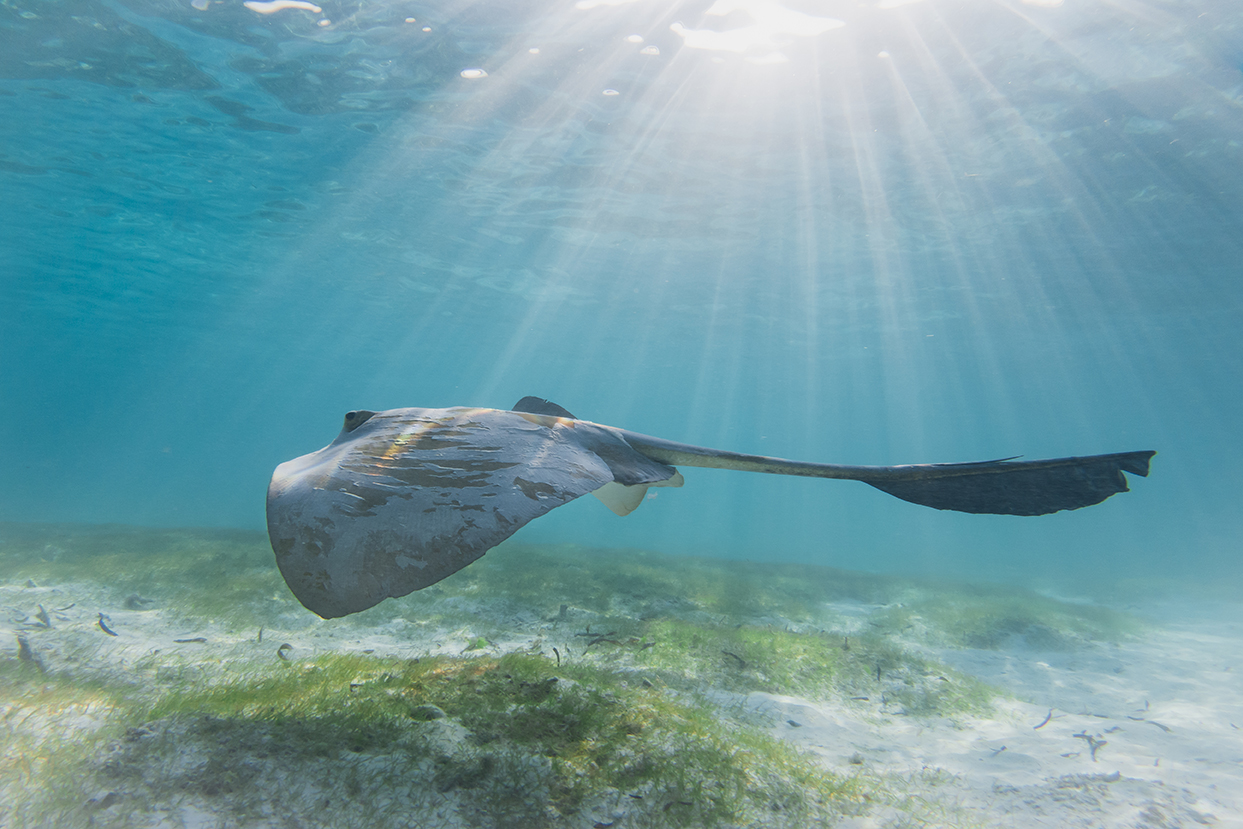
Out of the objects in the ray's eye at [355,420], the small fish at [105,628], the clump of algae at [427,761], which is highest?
the ray's eye at [355,420]

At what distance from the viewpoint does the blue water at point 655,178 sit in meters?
11.8

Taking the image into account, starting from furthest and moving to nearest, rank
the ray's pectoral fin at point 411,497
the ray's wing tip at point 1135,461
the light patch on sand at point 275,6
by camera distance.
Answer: the light patch on sand at point 275,6 < the ray's wing tip at point 1135,461 < the ray's pectoral fin at point 411,497

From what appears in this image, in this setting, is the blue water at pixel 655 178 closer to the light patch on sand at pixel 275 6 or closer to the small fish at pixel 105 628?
the light patch on sand at pixel 275 6

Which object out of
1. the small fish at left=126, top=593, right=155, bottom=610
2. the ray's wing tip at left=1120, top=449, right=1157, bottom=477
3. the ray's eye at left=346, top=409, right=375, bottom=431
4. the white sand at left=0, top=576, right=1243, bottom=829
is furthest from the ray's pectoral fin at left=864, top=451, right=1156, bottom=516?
the small fish at left=126, top=593, right=155, bottom=610

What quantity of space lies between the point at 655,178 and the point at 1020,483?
16910 millimetres

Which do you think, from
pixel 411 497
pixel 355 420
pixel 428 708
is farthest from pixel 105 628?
pixel 411 497

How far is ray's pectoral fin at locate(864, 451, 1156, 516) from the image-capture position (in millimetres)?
2678

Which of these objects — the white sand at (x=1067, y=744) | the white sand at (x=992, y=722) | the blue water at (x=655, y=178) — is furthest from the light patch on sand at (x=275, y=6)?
the white sand at (x=1067, y=744)

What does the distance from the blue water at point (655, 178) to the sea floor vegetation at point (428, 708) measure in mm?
12167

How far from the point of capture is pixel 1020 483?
9.34 feet

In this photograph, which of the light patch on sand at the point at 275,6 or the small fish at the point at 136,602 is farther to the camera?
the light patch on sand at the point at 275,6

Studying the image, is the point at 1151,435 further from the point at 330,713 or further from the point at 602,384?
the point at 330,713

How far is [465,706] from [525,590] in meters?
6.27

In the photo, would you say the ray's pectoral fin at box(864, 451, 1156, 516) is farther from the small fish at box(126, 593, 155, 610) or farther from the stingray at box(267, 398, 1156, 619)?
the small fish at box(126, 593, 155, 610)
